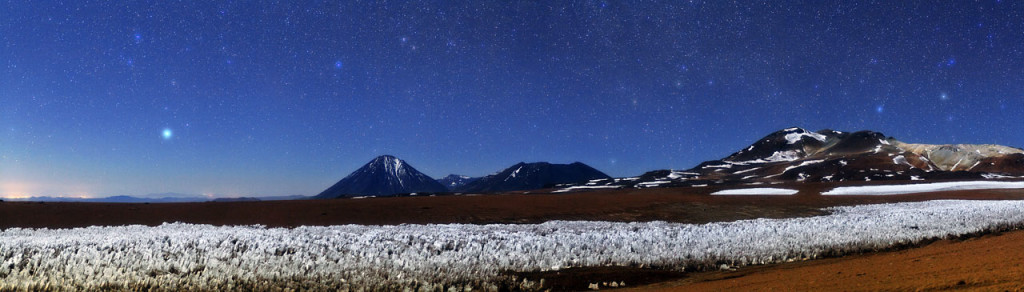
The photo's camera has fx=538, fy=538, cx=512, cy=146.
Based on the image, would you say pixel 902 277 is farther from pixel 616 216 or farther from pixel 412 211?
pixel 412 211

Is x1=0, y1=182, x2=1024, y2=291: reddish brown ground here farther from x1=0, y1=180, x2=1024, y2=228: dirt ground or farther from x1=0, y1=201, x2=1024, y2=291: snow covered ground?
x1=0, y1=201, x2=1024, y2=291: snow covered ground

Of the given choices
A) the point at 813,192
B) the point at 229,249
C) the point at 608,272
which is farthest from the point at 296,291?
the point at 813,192

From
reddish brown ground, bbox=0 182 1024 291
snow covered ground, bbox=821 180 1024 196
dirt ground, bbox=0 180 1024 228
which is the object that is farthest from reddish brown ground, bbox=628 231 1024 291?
snow covered ground, bbox=821 180 1024 196

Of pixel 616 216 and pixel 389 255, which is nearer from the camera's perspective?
pixel 389 255

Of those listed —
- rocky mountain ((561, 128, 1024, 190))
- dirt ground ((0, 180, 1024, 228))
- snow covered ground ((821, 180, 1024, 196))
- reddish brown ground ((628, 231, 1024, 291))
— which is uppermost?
rocky mountain ((561, 128, 1024, 190))

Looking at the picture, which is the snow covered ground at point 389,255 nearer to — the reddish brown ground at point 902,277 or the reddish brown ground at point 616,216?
the reddish brown ground at point 616,216

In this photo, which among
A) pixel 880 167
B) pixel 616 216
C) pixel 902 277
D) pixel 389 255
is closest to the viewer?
pixel 902 277

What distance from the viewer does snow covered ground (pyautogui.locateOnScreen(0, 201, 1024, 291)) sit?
9859 millimetres

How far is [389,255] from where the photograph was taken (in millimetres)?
13758

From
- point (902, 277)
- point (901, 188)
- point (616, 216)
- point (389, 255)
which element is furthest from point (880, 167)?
point (389, 255)

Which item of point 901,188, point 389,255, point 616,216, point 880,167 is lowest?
point 389,255

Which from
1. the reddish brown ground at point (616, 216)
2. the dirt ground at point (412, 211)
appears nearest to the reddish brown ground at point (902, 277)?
the reddish brown ground at point (616, 216)

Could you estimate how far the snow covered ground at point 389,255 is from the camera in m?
9.86

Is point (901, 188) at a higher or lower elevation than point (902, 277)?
higher
